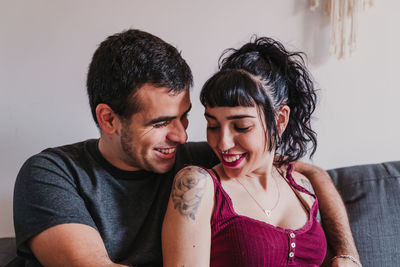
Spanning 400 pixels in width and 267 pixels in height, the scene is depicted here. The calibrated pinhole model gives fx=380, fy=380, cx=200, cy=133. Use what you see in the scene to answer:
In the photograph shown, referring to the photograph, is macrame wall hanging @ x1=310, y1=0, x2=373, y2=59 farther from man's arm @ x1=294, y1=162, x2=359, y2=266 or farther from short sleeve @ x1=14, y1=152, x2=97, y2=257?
short sleeve @ x1=14, y1=152, x2=97, y2=257

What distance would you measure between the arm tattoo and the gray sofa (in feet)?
2.31

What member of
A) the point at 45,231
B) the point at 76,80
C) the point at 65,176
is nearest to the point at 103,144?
the point at 65,176

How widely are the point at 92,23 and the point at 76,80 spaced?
255 mm

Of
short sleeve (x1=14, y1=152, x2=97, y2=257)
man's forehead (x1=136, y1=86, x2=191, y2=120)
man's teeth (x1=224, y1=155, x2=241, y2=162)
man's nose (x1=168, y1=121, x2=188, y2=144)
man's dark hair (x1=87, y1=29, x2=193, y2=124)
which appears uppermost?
man's dark hair (x1=87, y1=29, x2=193, y2=124)

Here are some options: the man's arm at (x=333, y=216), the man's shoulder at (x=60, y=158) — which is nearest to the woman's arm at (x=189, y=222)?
the man's shoulder at (x=60, y=158)

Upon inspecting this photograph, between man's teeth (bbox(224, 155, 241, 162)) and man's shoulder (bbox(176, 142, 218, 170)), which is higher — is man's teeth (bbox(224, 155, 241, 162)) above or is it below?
above

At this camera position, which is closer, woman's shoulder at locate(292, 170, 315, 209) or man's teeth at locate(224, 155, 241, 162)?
man's teeth at locate(224, 155, 241, 162)

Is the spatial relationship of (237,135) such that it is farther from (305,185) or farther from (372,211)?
(372,211)

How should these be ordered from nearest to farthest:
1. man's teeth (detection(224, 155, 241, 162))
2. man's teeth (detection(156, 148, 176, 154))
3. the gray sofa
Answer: man's teeth (detection(224, 155, 241, 162)) → man's teeth (detection(156, 148, 176, 154)) → the gray sofa

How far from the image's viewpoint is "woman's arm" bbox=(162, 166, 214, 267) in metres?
1.05

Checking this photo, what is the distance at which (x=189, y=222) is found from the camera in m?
1.07

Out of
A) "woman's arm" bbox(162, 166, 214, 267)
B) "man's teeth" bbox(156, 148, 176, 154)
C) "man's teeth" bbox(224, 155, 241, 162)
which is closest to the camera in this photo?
"woman's arm" bbox(162, 166, 214, 267)

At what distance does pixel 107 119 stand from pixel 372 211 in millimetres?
1069

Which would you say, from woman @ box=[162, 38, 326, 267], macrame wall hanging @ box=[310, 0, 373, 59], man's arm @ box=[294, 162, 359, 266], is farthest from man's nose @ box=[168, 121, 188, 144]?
macrame wall hanging @ box=[310, 0, 373, 59]
